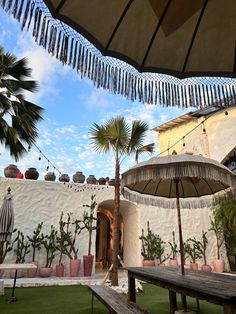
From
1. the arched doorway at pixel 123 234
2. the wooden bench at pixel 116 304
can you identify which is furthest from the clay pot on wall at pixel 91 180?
the wooden bench at pixel 116 304

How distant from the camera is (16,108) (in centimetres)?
766

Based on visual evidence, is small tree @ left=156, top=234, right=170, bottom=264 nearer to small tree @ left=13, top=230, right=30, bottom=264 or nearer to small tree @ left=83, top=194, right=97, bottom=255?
small tree @ left=83, top=194, right=97, bottom=255

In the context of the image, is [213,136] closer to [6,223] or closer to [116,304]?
[6,223]

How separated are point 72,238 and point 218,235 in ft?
19.6

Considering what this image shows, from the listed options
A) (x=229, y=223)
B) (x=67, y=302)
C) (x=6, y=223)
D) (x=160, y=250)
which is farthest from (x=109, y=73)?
(x=229, y=223)

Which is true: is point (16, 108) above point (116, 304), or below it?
above

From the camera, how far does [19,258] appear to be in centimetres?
786

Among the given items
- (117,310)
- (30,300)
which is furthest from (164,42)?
(30,300)

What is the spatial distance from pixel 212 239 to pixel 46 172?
7483mm

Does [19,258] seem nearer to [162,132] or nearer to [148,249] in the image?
[148,249]

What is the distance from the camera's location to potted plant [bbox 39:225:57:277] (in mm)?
7805

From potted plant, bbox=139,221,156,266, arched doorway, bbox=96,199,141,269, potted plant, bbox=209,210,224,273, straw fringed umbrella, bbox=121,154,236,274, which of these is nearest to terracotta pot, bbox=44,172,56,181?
arched doorway, bbox=96,199,141,269

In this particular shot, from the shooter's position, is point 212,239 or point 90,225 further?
point 212,239

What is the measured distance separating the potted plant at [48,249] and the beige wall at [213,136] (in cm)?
774
